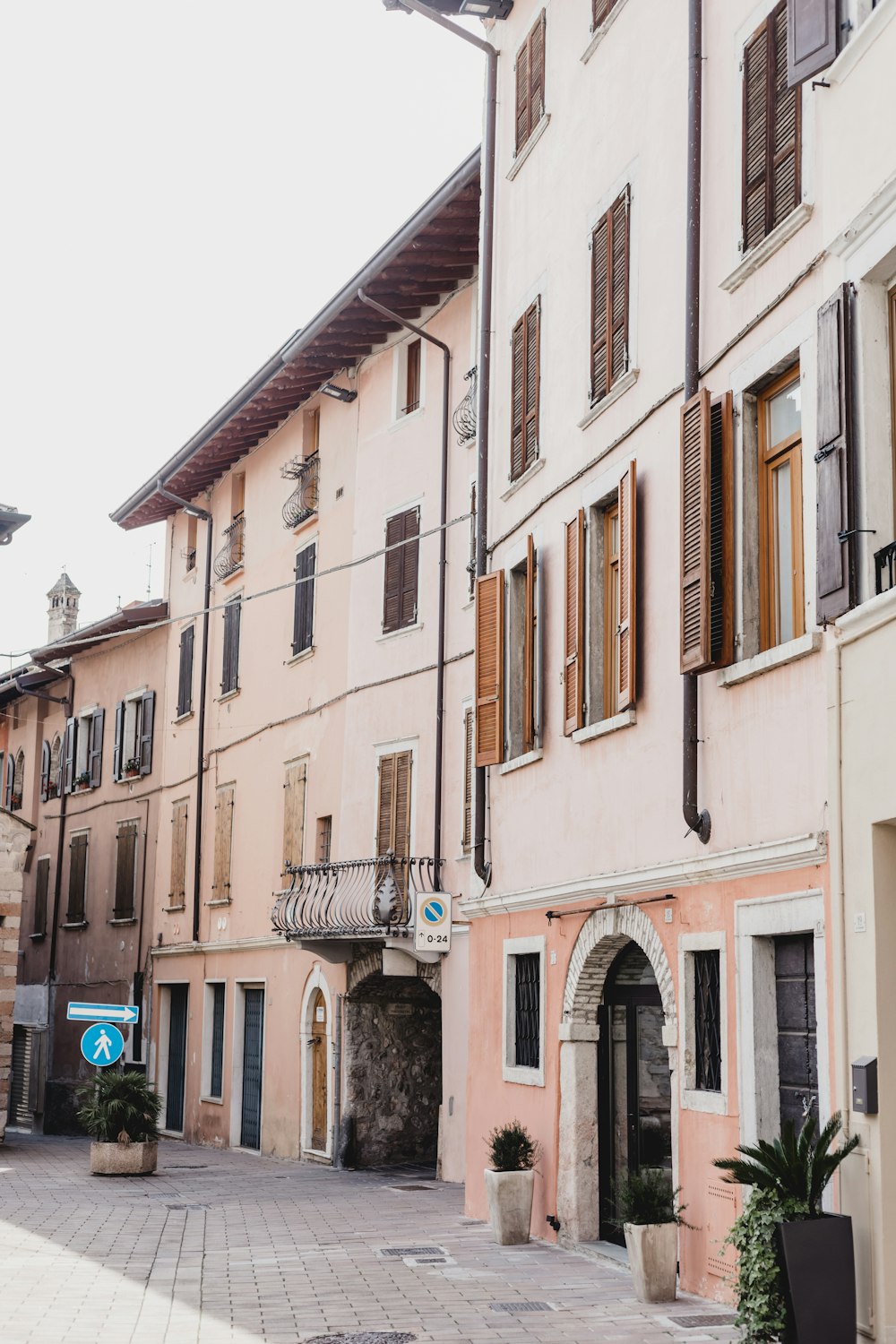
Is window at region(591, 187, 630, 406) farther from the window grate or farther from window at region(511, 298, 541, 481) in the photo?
the window grate

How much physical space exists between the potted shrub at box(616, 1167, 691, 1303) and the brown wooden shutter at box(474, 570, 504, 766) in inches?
197

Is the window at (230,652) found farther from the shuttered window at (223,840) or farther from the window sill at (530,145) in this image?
the window sill at (530,145)

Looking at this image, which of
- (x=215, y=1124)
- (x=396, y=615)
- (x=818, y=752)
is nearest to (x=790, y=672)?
(x=818, y=752)

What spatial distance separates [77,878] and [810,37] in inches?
1024

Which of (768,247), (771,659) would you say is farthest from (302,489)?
(771,659)

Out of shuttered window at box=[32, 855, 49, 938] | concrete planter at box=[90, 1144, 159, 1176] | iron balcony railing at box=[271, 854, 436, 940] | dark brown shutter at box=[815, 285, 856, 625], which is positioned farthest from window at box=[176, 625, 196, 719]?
dark brown shutter at box=[815, 285, 856, 625]

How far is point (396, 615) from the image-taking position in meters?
20.7

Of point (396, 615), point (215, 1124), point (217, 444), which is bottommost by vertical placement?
point (215, 1124)

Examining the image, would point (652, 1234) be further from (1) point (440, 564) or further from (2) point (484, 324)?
(1) point (440, 564)

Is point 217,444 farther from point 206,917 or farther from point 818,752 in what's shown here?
point 818,752

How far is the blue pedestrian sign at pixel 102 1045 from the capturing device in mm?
18922

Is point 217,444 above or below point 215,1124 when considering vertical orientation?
above

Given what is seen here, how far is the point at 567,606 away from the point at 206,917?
1466 cm

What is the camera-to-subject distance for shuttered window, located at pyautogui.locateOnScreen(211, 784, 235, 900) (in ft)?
83.6
